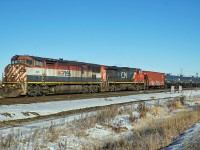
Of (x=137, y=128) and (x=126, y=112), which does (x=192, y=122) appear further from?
(x=126, y=112)

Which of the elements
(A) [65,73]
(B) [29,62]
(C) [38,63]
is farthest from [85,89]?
(B) [29,62]

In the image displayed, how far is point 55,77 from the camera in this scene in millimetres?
33000

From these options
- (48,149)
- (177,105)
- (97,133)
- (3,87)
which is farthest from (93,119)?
(3,87)

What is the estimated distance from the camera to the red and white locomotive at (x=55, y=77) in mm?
28750

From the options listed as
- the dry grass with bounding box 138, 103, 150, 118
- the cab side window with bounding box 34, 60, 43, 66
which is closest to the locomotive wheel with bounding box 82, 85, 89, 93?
the cab side window with bounding box 34, 60, 43, 66

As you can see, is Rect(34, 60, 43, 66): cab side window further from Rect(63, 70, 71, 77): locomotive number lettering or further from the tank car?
the tank car

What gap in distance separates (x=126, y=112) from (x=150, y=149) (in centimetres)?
1021

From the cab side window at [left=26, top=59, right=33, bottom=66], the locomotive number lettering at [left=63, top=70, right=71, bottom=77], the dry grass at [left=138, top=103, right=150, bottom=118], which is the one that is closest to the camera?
the dry grass at [left=138, top=103, right=150, bottom=118]

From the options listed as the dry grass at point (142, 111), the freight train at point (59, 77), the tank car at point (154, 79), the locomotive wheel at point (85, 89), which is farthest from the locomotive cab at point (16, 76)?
the tank car at point (154, 79)

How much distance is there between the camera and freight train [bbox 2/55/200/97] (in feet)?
94.4

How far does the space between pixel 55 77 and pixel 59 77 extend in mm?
792

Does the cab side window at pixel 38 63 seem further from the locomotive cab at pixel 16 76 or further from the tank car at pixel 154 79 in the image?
the tank car at pixel 154 79

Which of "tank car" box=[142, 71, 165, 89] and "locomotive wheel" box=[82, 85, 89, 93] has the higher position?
"tank car" box=[142, 71, 165, 89]

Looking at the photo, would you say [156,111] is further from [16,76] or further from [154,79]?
[154,79]
